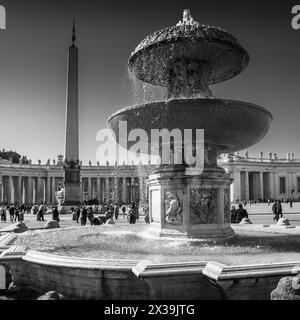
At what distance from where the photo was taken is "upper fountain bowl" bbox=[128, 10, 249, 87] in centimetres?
1019

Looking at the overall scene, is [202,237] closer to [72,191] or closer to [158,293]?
[158,293]

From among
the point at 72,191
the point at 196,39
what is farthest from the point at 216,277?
the point at 72,191

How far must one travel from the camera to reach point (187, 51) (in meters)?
10.6

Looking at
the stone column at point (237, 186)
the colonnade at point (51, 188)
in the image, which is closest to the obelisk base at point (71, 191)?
the colonnade at point (51, 188)

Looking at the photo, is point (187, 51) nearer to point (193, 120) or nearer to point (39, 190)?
point (193, 120)

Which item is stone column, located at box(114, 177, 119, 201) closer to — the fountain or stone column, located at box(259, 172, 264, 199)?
stone column, located at box(259, 172, 264, 199)

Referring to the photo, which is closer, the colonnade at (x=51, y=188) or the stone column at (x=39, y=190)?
the colonnade at (x=51, y=188)

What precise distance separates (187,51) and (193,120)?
2.10 m

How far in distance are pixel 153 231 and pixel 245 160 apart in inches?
3909

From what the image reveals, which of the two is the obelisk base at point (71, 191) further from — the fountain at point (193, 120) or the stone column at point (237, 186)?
the stone column at point (237, 186)

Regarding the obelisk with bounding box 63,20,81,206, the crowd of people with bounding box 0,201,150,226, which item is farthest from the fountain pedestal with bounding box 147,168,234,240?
the obelisk with bounding box 63,20,81,206

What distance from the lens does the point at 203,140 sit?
402 inches

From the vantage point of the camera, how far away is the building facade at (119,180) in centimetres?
9981
